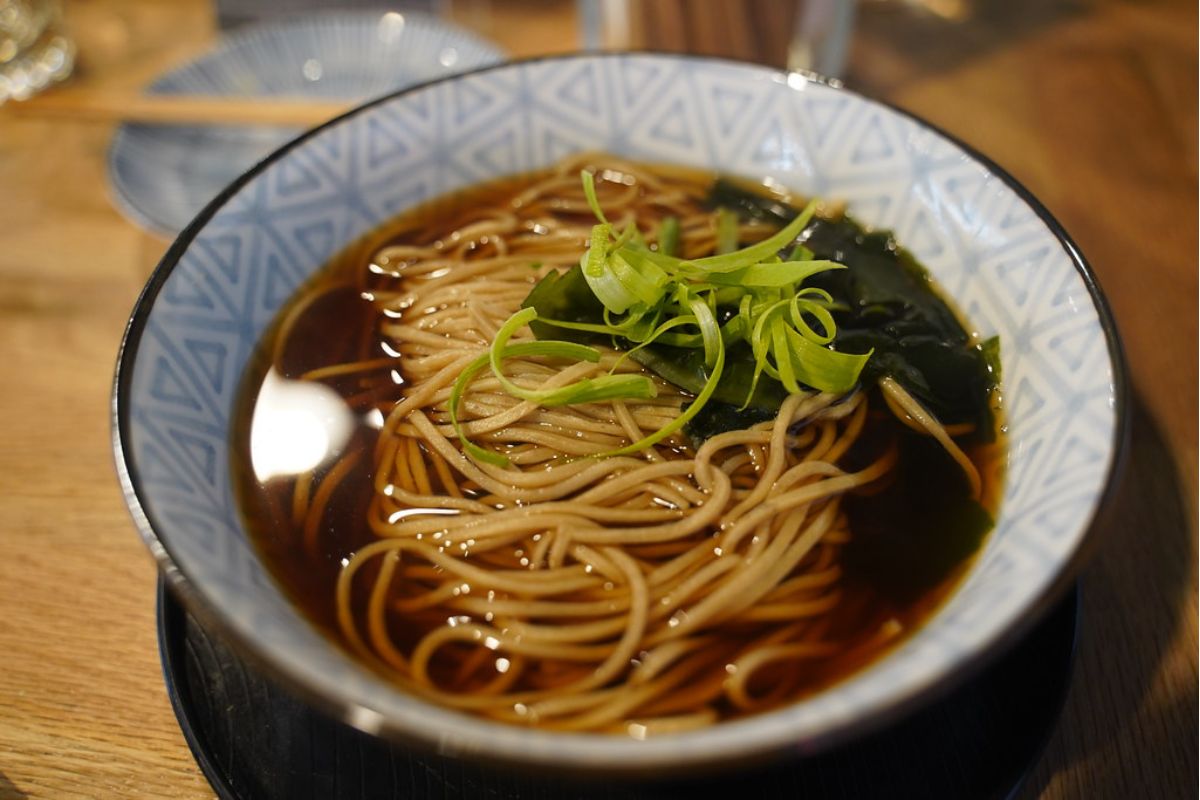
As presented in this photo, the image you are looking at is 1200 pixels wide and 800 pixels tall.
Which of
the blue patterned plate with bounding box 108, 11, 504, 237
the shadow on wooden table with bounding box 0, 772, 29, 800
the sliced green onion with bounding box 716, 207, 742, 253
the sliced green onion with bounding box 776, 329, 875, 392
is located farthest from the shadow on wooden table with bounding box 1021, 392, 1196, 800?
the blue patterned plate with bounding box 108, 11, 504, 237

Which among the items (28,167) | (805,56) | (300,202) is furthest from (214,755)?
(805,56)

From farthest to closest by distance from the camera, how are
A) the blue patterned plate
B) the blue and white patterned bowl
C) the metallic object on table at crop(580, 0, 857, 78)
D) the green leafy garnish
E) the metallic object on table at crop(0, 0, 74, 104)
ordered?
→ 1. the metallic object on table at crop(580, 0, 857, 78)
2. the metallic object on table at crop(0, 0, 74, 104)
3. the blue patterned plate
4. the green leafy garnish
5. the blue and white patterned bowl

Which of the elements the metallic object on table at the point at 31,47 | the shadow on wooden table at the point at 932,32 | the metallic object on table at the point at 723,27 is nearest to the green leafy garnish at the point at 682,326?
the metallic object on table at the point at 723,27

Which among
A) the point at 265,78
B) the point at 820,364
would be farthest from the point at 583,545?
the point at 265,78

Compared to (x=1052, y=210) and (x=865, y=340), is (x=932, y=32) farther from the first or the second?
(x=865, y=340)

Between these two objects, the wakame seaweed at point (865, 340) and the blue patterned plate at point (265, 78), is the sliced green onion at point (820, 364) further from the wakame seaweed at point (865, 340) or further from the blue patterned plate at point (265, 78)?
the blue patterned plate at point (265, 78)

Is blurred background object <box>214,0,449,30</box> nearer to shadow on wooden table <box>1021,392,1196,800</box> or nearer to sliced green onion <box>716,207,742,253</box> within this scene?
sliced green onion <box>716,207,742,253</box>

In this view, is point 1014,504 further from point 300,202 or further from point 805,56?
point 805,56
